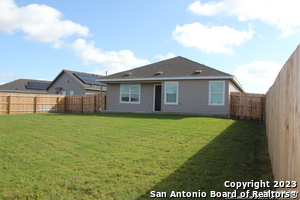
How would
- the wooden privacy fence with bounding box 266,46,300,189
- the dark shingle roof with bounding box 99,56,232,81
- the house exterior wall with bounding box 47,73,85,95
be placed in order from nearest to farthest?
the wooden privacy fence with bounding box 266,46,300,189 < the dark shingle roof with bounding box 99,56,232,81 < the house exterior wall with bounding box 47,73,85,95

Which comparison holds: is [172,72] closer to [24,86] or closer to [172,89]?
[172,89]

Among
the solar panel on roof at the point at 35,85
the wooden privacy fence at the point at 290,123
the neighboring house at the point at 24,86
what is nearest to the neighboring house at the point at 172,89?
the wooden privacy fence at the point at 290,123

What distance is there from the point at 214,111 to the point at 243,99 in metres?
1.98

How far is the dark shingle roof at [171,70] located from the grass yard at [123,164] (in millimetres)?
8408

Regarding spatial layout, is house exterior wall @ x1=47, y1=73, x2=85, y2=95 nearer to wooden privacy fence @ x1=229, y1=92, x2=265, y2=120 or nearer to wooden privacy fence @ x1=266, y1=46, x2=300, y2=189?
wooden privacy fence @ x1=229, y1=92, x2=265, y2=120

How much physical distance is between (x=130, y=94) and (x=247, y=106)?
29.2ft

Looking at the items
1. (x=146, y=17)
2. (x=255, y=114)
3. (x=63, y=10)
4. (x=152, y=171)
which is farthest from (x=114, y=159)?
(x=255, y=114)

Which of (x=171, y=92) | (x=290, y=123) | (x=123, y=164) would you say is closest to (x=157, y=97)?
(x=171, y=92)

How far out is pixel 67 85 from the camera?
31094 millimetres

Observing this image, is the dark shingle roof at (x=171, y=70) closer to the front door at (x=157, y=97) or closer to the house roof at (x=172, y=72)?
the house roof at (x=172, y=72)

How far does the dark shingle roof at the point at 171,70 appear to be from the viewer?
1624cm

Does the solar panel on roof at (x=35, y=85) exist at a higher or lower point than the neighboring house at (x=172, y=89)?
higher

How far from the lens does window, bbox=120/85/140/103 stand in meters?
18.9

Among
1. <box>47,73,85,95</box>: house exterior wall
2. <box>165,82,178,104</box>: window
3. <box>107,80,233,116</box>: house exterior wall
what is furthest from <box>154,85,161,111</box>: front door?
<box>47,73,85,95</box>: house exterior wall
